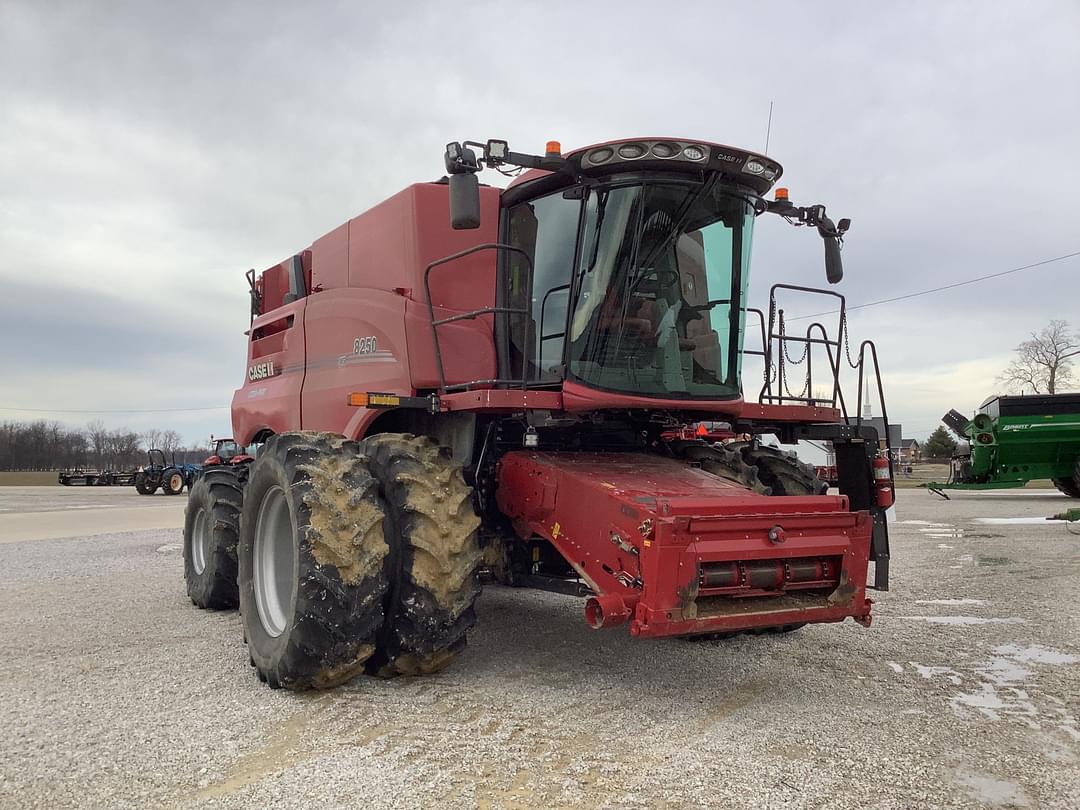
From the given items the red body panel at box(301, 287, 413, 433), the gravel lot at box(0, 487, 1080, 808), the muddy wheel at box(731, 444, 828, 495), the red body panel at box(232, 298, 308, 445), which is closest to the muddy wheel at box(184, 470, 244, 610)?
the gravel lot at box(0, 487, 1080, 808)

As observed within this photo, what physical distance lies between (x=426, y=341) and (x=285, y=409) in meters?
2.20

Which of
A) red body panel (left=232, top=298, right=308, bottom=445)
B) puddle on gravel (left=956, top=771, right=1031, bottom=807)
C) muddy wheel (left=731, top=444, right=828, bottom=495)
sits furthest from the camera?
red body panel (left=232, top=298, right=308, bottom=445)

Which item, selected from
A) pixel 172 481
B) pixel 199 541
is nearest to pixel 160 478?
pixel 172 481

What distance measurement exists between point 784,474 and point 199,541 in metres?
5.30

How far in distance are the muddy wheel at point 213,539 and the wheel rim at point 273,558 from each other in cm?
136

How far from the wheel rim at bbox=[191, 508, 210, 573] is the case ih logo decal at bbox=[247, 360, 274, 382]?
133 cm

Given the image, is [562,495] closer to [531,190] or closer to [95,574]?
[531,190]

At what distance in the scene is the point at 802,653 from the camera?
5598 millimetres

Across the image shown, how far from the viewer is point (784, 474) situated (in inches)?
247

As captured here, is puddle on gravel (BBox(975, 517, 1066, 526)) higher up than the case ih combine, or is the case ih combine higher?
the case ih combine

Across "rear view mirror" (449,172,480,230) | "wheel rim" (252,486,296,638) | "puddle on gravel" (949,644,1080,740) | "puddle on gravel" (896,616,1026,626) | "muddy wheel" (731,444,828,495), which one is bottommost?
"puddle on gravel" (949,644,1080,740)

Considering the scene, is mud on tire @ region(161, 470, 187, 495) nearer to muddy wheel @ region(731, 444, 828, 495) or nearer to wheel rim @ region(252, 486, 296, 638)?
wheel rim @ region(252, 486, 296, 638)

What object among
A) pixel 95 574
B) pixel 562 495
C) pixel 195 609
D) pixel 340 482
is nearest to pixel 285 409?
pixel 195 609

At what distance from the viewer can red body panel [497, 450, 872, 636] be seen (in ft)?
13.2
